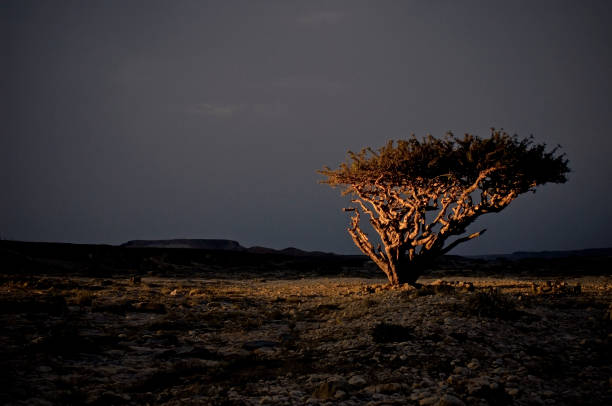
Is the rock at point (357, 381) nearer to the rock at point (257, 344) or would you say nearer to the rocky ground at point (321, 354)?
the rocky ground at point (321, 354)

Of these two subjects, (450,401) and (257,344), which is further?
(257,344)

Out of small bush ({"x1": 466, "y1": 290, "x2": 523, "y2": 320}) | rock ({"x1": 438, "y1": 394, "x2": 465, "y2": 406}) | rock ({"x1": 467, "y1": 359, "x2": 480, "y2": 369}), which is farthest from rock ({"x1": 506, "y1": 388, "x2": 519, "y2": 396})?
small bush ({"x1": 466, "y1": 290, "x2": 523, "y2": 320})

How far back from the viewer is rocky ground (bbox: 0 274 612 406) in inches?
240

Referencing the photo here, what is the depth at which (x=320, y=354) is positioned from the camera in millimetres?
8633

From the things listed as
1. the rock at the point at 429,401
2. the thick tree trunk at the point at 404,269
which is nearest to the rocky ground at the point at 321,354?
the rock at the point at 429,401

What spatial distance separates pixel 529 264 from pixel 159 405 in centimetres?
5228

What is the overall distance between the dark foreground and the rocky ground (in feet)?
0.11

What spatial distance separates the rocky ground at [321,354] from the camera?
609cm

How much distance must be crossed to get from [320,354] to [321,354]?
0.02 m

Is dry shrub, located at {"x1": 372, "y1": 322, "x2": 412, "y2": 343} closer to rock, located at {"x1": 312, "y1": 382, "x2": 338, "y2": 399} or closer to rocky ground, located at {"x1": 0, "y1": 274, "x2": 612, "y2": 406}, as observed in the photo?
rocky ground, located at {"x1": 0, "y1": 274, "x2": 612, "y2": 406}

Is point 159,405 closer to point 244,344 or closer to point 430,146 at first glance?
point 244,344

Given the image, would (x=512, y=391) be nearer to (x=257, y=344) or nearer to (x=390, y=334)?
(x=390, y=334)

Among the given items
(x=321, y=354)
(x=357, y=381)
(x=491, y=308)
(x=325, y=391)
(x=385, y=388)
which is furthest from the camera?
(x=491, y=308)

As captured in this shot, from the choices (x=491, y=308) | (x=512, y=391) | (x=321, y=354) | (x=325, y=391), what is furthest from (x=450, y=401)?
(x=491, y=308)
